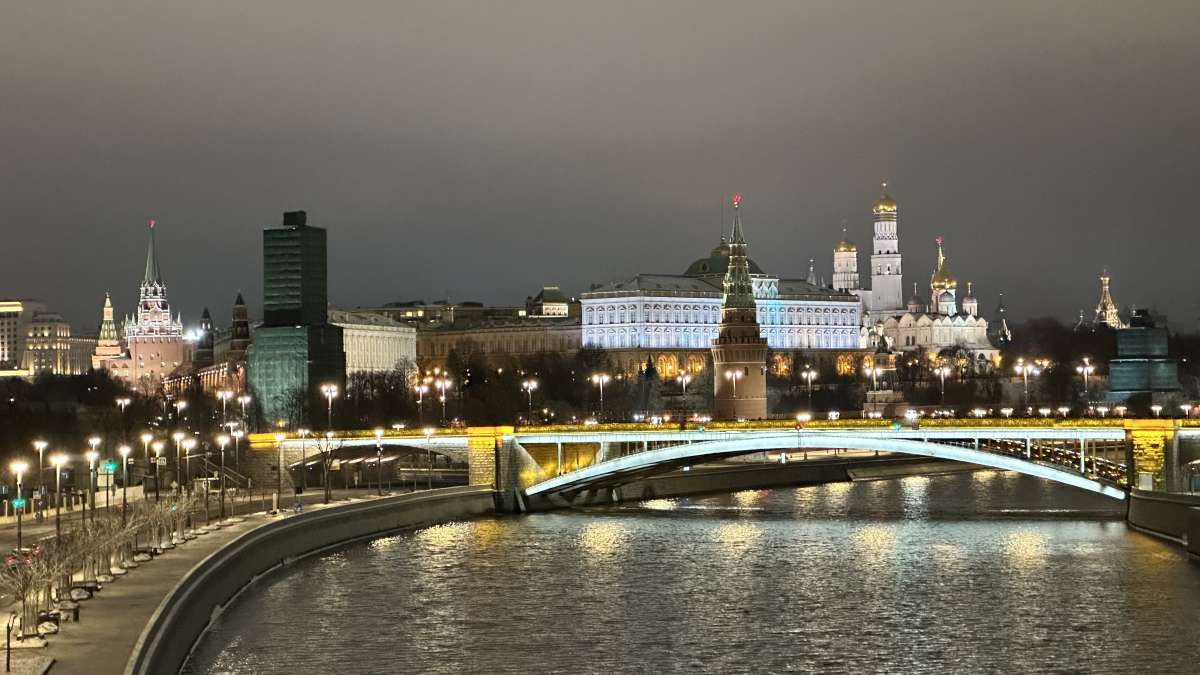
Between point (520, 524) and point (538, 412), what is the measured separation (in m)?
53.2

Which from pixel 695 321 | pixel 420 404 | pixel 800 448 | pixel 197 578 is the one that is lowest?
pixel 197 578

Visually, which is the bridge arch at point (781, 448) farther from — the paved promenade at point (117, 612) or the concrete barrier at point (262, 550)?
the paved promenade at point (117, 612)

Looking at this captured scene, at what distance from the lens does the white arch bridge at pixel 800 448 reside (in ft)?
200

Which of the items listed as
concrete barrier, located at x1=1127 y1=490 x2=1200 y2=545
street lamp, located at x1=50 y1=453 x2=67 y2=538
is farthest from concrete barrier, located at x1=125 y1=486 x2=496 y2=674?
concrete barrier, located at x1=1127 y1=490 x2=1200 y2=545

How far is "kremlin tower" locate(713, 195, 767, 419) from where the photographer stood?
12675 centimetres

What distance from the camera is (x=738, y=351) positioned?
127 meters

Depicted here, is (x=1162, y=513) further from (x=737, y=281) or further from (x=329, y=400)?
(x=737, y=281)

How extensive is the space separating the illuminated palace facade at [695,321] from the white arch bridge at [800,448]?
100 metres

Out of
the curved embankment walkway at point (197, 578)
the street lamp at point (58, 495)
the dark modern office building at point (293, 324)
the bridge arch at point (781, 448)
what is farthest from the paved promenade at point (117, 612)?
the dark modern office building at point (293, 324)

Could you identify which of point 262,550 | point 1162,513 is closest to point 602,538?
point 262,550

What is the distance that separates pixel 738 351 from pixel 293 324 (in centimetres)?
2717

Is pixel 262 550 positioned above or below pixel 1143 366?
below

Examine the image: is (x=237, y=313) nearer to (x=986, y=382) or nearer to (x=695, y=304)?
(x=695, y=304)

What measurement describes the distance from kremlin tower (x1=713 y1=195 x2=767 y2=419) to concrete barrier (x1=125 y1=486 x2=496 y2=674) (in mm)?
57935
